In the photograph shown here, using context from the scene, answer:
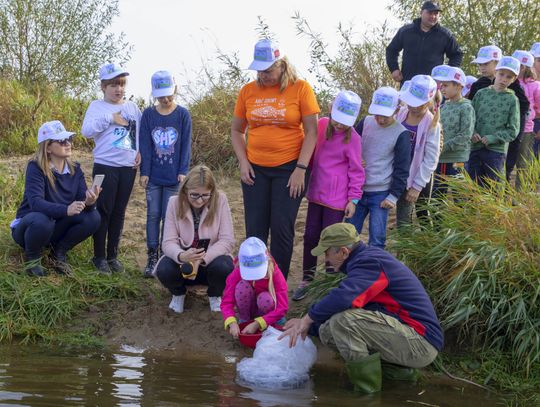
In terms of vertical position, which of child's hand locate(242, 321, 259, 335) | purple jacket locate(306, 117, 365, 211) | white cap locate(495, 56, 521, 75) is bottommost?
child's hand locate(242, 321, 259, 335)

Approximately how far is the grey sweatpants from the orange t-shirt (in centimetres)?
157

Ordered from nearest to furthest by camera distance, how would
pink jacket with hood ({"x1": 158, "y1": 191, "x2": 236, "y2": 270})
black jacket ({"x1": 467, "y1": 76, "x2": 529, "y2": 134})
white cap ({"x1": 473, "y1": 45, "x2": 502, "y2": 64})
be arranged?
pink jacket with hood ({"x1": 158, "y1": 191, "x2": 236, "y2": 270}) → black jacket ({"x1": 467, "y1": 76, "x2": 529, "y2": 134}) → white cap ({"x1": 473, "y1": 45, "x2": 502, "y2": 64})

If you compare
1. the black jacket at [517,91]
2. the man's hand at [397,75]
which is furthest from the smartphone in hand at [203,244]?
the man's hand at [397,75]

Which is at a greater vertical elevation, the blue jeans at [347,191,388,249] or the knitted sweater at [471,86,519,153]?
the knitted sweater at [471,86,519,153]

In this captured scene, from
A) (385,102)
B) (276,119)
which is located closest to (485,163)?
(385,102)

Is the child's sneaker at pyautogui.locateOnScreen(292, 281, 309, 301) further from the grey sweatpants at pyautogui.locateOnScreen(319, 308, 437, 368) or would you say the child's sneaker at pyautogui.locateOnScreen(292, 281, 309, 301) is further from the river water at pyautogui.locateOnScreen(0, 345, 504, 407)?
the grey sweatpants at pyautogui.locateOnScreen(319, 308, 437, 368)

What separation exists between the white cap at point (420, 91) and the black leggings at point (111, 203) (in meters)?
2.42

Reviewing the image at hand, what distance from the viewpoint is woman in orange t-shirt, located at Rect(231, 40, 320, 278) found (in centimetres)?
639

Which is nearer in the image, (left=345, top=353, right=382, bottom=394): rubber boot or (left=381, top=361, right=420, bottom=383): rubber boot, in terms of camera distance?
(left=345, top=353, right=382, bottom=394): rubber boot

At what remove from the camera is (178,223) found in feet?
21.4

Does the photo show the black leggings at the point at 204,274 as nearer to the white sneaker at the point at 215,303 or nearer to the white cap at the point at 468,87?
the white sneaker at the point at 215,303

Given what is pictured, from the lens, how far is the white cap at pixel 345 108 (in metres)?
6.38

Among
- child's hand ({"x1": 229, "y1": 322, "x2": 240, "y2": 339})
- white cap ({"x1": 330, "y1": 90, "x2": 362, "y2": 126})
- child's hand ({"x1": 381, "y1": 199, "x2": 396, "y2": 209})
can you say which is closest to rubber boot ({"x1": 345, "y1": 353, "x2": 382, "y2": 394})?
child's hand ({"x1": 229, "y1": 322, "x2": 240, "y2": 339})

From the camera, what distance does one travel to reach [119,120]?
7180 millimetres
